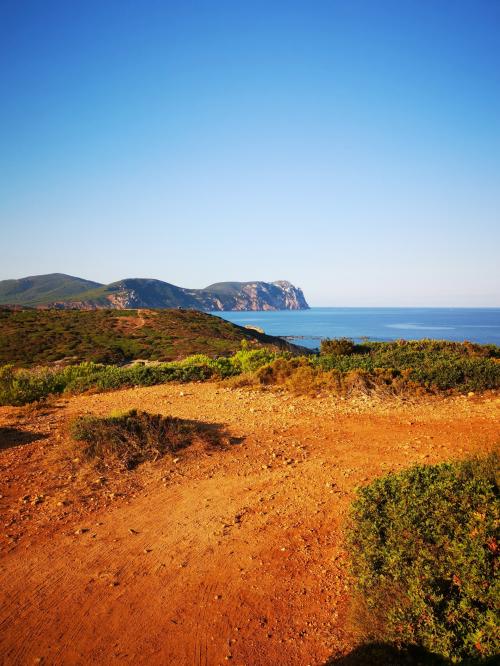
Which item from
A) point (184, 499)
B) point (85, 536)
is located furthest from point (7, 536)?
point (184, 499)

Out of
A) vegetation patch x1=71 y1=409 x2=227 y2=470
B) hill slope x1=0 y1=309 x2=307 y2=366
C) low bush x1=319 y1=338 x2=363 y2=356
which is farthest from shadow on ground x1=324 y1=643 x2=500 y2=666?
hill slope x1=0 y1=309 x2=307 y2=366

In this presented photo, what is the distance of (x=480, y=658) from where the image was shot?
274 centimetres

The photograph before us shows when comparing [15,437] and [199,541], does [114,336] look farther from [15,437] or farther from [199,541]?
[199,541]

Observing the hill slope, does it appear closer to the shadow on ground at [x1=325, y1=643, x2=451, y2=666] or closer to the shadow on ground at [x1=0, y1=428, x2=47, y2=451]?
the shadow on ground at [x1=0, y1=428, x2=47, y2=451]

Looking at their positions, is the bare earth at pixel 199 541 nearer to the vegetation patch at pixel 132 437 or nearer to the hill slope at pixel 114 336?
the vegetation patch at pixel 132 437

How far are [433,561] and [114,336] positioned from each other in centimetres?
4342

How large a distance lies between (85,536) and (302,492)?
9.72ft

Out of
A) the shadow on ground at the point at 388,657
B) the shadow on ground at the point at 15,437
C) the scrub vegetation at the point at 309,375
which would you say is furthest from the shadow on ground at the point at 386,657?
the scrub vegetation at the point at 309,375

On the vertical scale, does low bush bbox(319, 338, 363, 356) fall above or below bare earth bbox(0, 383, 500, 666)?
above

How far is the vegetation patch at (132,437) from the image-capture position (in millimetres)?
7285

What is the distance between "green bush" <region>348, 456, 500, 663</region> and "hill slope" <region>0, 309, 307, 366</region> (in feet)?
95.8

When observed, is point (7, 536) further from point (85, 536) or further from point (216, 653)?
point (216, 653)

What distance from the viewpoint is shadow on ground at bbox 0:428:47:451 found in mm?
8226

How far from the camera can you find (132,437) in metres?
7.71
